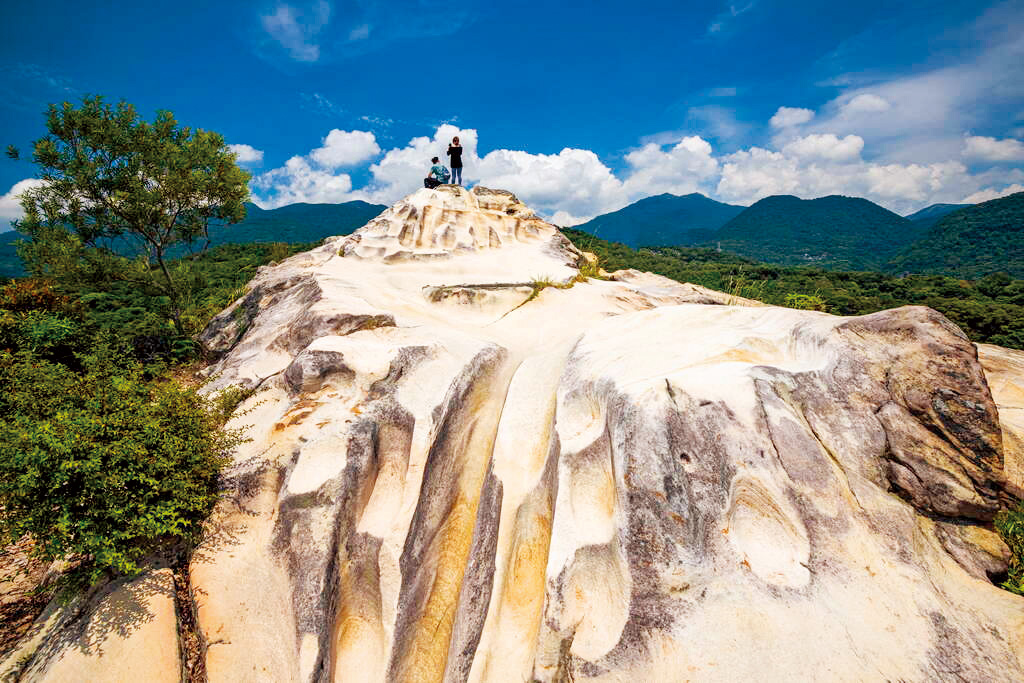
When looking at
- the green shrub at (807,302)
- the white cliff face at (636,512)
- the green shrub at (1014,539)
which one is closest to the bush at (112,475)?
the white cliff face at (636,512)

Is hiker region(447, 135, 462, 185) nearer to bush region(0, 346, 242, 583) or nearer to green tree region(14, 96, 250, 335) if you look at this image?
green tree region(14, 96, 250, 335)

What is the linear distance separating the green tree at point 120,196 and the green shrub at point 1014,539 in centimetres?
2401

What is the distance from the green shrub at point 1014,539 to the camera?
Result: 399cm

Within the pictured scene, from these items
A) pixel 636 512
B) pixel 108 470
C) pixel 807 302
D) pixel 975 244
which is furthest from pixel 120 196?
pixel 975 244

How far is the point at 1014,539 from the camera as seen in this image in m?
4.18

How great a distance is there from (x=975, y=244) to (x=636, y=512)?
19136 centimetres

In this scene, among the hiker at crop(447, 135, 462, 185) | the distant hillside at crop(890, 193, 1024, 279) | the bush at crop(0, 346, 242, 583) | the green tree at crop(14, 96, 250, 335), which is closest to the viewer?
the bush at crop(0, 346, 242, 583)

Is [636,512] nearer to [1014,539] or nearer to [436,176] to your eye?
[1014,539]

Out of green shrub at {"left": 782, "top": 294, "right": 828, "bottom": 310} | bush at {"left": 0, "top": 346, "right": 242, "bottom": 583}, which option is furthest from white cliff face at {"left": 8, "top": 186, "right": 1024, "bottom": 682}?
green shrub at {"left": 782, "top": 294, "right": 828, "bottom": 310}

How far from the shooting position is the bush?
16.1ft

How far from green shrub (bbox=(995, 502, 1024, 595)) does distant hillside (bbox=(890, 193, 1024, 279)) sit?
148206mm

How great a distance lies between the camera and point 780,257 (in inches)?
6801

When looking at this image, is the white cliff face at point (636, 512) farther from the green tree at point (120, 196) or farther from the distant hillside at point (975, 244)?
the distant hillside at point (975, 244)

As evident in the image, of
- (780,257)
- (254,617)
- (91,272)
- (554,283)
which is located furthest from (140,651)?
(780,257)
